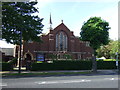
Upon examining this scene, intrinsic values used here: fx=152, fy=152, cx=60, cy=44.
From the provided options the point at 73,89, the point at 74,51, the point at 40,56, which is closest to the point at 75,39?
the point at 74,51

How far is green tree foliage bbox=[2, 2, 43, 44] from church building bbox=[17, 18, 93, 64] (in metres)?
16.7

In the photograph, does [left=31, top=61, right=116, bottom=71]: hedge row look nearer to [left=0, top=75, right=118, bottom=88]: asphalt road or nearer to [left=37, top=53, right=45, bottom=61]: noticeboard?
[left=37, top=53, right=45, bottom=61]: noticeboard

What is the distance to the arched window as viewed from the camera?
42453 millimetres

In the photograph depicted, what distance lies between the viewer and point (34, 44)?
40062 millimetres

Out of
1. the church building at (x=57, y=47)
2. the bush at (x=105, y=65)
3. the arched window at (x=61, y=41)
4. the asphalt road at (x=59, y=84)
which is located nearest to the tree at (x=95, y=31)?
the bush at (x=105, y=65)

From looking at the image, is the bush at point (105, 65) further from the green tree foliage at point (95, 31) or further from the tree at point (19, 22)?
the tree at point (19, 22)

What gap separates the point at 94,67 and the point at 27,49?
20.6 meters

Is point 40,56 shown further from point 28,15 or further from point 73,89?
point 73,89

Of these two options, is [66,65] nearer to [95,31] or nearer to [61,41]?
[95,31]

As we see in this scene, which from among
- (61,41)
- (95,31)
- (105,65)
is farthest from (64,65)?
(61,41)

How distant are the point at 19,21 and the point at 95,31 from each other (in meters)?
11.4

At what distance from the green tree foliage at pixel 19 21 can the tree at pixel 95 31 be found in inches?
277

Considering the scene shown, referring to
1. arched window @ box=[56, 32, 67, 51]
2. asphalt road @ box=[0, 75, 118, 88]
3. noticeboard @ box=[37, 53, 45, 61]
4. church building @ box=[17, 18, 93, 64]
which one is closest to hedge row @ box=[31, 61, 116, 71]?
church building @ box=[17, 18, 93, 64]

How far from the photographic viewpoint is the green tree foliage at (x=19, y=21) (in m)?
17.8
